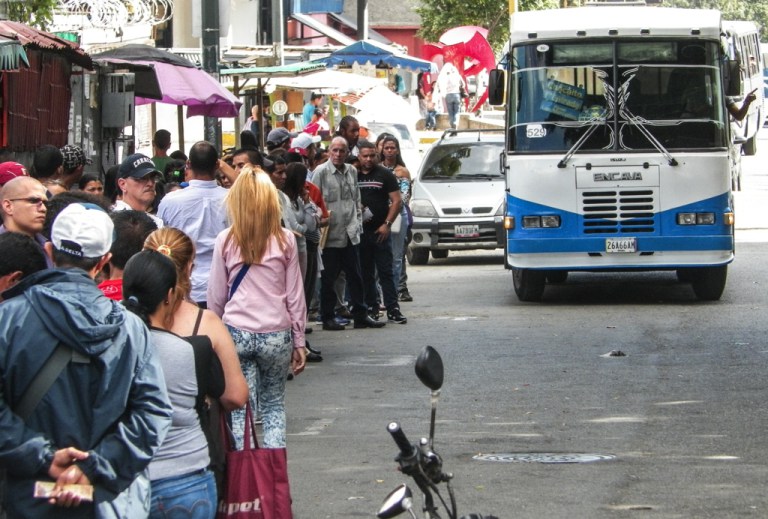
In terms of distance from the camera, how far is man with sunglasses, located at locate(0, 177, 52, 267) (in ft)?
23.7

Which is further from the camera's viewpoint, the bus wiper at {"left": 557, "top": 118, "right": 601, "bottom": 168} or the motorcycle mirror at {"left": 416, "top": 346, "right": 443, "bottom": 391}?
the bus wiper at {"left": 557, "top": 118, "right": 601, "bottom": 168}

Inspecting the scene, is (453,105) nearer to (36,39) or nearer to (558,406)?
(36,39)

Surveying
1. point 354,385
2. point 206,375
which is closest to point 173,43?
point 354,385

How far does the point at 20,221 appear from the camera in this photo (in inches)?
284

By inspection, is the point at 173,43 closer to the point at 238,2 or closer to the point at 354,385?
the point at 238,2

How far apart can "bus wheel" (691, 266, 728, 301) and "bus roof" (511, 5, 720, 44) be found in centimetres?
259

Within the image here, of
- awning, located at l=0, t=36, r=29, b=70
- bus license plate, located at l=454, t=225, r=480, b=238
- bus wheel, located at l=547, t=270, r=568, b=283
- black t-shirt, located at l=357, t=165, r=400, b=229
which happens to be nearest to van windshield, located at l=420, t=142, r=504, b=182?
bus license plate, located at l=454, t=225, r=480, b=238

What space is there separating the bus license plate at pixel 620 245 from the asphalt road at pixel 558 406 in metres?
0.66

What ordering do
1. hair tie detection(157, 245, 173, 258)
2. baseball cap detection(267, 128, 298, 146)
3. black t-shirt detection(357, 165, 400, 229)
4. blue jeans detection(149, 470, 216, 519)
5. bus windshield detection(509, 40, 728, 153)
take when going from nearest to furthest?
blue jeans detection(149, 470, 216, 519) < hair tie detection(157, 245, 173, 258) < baseball cap detection(267, 128, 298, 146) < black t-shirt detection(357, 165, 400, 229) < bus windshield detection(509, 40, 728, 153)

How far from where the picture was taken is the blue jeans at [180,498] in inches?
188

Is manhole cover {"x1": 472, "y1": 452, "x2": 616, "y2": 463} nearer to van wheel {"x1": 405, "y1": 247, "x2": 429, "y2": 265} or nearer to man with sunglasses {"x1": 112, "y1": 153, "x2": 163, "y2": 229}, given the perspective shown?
man with sunglasses {"x1": 112, "y1": 153, "x2": 163, "y2": 229}

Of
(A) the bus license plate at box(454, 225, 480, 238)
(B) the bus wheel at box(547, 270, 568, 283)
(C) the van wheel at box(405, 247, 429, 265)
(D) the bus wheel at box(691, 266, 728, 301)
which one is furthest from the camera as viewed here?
(C) the van wheel at box(405, 247, 429, 265)

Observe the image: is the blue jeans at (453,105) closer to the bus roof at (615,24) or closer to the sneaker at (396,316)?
the bus roof at (615,24)

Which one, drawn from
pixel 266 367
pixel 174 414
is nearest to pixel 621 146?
pixel 266 367
